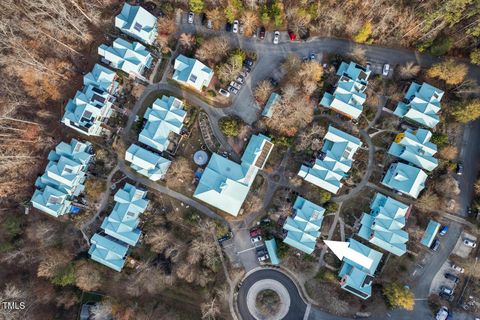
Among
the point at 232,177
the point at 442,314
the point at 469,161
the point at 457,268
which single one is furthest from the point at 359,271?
the point at 469,161

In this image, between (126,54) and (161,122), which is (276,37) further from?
(126,54)

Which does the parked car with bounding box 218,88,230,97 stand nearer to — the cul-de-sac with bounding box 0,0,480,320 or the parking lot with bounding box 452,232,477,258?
the cul-de-sac with bounding box 0,0,480,320

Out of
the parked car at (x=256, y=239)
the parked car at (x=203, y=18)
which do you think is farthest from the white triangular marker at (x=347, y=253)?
the parked car at (x=203, y=18)

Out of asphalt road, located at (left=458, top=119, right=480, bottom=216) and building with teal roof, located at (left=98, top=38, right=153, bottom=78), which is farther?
asphalt road, located at (left=458, top=119, right=480, bottom=216)

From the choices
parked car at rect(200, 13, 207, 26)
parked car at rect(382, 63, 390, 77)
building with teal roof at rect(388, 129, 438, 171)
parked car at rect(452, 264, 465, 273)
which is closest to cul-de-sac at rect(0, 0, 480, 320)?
parked car at rect(382, 63, 390, 77)

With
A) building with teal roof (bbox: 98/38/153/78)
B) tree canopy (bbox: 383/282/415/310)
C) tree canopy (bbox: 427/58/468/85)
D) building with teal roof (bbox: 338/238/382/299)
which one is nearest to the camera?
tree canopy (bbox: 383/282/415/310)

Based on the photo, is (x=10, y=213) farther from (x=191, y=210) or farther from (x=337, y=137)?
(x=337, y=137)

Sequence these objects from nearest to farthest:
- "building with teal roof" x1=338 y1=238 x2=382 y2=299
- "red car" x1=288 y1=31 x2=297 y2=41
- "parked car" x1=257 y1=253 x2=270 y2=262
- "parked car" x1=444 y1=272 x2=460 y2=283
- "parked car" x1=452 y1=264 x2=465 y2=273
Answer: "building with teal roof" x1=338 y1=238 x2=382 y2=299 < "parked car" x1=444 y1=272 x2=460 y2=283 < "parked car" x1=452 y1=264 x2=465 y2=273 < "red car" x1=288 y1=31 x2=297 y2=41 < "parked car" x1=257 y1=253 x2=270 y2=262
